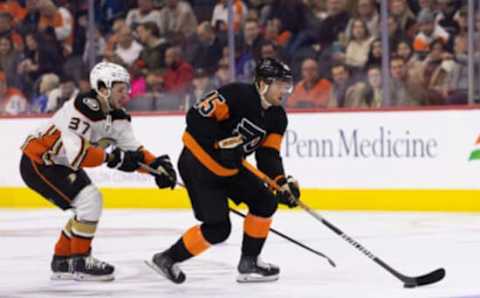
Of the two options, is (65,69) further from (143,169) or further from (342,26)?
(143,169)

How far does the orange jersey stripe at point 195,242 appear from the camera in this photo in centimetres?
609

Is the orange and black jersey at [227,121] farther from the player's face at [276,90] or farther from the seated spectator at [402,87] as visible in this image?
the seated spectator at [402,87]

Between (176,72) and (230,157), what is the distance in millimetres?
5575

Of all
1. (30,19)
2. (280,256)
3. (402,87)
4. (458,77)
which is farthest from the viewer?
(30,19)

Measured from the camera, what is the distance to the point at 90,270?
6465mm

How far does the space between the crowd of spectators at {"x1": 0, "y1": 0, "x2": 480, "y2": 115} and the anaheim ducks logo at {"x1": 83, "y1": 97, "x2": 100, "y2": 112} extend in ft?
14.8

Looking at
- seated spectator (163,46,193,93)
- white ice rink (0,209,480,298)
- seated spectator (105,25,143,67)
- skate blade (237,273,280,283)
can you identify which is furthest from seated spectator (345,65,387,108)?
skate blade (237,273,280,283)

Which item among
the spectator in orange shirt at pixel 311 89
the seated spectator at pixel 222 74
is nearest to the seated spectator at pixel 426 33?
the spectator in orange shirt at pixel 311 89

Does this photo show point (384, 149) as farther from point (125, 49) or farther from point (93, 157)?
point (93, 157)

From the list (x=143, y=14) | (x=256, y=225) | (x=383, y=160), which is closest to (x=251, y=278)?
(x=256, y=225)

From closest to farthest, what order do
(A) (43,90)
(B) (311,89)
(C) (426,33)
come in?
(C) (426,33) → (B) (311,89) → (A) (43,90)

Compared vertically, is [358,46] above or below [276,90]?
below

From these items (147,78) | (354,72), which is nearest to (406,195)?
(354,72)

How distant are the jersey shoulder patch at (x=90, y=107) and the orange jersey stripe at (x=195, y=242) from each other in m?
0.75
